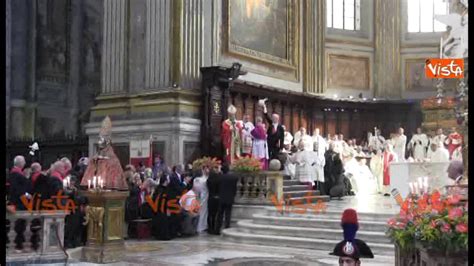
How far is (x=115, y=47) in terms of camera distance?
20859 millimetres

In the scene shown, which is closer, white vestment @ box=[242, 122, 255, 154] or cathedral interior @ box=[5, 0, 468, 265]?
cathedral interior @ box=[5, 0, 468, 265]

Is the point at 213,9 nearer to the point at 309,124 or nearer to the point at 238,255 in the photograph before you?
the point at 309,124

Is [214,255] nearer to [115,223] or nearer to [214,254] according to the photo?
[214,254]

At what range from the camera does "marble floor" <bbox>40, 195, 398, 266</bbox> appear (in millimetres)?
11211

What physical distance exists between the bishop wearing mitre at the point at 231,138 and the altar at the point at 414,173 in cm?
486

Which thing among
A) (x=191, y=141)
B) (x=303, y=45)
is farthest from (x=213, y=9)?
(x=303, y=45)

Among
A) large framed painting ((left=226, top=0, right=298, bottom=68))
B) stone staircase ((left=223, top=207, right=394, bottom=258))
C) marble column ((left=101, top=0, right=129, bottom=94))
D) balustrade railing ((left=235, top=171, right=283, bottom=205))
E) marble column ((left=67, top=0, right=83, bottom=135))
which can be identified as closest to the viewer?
stone staircase ((left=223, top=207, right=394, bottom=258))

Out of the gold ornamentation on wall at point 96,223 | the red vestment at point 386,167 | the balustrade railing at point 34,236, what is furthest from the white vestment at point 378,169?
the balustrade railing at point 34,236

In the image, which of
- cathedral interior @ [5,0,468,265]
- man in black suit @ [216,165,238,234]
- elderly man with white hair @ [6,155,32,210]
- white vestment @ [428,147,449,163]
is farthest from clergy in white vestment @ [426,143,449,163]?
elderly man with white hair @ [6,155,32,210]

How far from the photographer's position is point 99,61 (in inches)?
1028

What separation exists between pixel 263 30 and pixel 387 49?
8159 mm

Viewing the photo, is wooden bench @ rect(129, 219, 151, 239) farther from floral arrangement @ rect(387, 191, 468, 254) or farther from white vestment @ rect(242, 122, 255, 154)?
floral arrangement @ rect(387, 191, 468, 254)

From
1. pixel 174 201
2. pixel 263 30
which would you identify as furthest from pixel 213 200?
pixel 263 30

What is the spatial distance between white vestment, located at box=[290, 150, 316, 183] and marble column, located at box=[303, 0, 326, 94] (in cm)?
840
